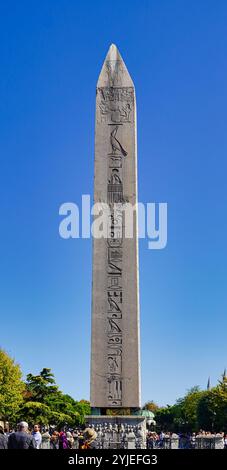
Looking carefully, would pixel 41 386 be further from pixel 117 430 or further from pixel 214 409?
Answer: pixel 117 430

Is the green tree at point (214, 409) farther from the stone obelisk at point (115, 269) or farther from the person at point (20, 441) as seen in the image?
the person at point (20, 441)

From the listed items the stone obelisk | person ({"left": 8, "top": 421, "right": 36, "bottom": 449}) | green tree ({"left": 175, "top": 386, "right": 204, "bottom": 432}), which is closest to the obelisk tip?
the stone obelisk

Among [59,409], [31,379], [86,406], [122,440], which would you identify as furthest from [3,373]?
[86,406]

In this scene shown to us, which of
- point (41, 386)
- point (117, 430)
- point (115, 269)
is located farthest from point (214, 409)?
point (115, 269)

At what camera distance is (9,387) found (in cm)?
4188

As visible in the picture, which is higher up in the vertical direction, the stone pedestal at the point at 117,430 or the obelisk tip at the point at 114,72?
the obelisk tip at the point at 114,72

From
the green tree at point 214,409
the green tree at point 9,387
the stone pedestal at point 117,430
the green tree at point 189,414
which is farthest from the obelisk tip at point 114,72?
the green tree at point 189,414

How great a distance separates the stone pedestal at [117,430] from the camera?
1434 centimetres

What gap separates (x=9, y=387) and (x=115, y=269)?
2918 centimetres

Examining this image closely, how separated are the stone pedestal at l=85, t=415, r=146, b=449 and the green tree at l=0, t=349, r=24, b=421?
27300 millimetres

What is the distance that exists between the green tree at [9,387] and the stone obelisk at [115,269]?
27977 millimetres

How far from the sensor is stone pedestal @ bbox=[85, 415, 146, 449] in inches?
564

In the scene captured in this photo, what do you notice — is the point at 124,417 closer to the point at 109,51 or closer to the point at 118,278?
the point at 118,278
